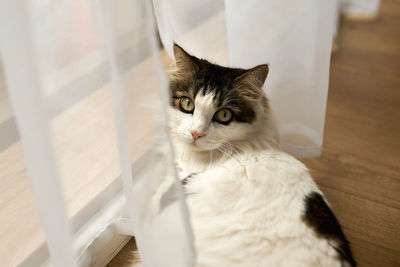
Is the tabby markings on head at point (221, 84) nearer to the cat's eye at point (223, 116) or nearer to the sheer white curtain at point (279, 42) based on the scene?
the cat's eye at point (223, 116)

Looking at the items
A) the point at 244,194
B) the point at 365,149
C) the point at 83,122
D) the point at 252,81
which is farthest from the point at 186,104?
the point at 365,149

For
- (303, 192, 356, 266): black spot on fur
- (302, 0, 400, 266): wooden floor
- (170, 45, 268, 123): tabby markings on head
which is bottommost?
(302, 0, 400, 266): wooden floor

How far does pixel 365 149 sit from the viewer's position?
5.08ft

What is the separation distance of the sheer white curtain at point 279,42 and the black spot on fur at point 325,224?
0.50 meters

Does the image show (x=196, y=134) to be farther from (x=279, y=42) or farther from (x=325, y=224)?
(x=279, y=42)

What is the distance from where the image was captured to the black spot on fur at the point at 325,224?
0.88 metres

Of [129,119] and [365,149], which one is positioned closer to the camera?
[129,119]

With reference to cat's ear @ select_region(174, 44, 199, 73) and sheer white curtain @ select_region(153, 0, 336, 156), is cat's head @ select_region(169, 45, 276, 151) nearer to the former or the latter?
cat's ear @ select_region(174, 44, 199, 73)

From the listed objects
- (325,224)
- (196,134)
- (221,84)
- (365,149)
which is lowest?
(365,149)

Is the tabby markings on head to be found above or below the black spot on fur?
above

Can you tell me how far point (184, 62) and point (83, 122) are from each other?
46 cm

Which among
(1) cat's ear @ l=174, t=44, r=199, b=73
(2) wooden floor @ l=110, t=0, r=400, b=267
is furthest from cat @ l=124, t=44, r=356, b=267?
(2) wooden floor @ l=110, t=0, r=400, b=267

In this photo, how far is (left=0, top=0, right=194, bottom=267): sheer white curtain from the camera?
1.69ft

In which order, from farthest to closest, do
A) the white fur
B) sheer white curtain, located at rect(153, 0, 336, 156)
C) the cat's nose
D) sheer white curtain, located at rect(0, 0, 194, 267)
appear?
sheer white curtain, located at rect(153, 0, 336, 156), the cat's nose, the white fur, sheer white curtain, located at rect(0, 0, 194, 267)
